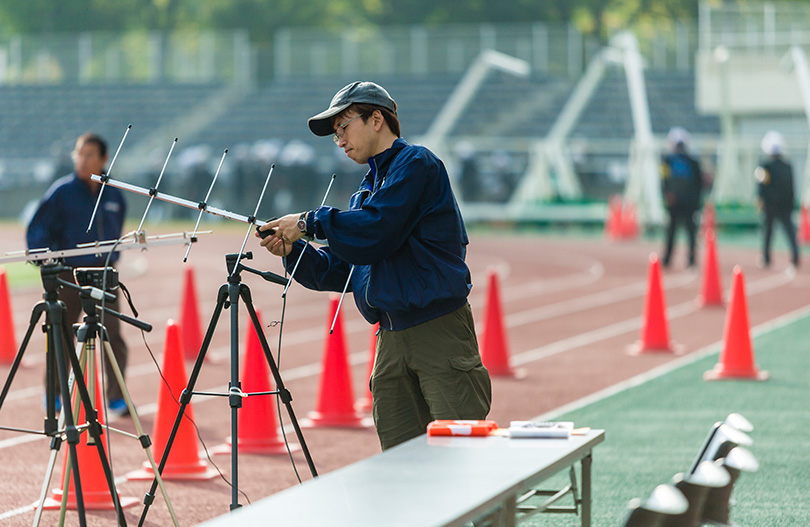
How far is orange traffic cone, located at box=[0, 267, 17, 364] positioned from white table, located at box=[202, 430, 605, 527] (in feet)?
29.1

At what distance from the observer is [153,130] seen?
2130 inches

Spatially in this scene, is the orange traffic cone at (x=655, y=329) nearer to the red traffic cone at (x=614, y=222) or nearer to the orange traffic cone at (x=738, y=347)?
the orange traffic cone at (x=738, y=347)

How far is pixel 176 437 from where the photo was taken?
812cm

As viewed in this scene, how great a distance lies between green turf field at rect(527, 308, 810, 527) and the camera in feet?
22.9

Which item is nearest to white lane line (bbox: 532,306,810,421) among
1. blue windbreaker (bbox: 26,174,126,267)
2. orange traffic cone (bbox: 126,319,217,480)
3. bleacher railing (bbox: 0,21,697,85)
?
orange traffic cone (bbox: 126,319,217,480)

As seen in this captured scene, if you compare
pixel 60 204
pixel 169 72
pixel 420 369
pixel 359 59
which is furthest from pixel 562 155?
pixel 420 369

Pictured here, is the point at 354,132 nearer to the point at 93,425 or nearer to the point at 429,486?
the point at 93,425

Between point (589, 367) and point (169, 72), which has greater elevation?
point (169, 72)

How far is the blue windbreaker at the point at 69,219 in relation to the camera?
31.7ft

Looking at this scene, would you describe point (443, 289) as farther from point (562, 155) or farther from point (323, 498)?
point (562, 155)

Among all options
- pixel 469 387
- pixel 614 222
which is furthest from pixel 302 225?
pixel 614 222

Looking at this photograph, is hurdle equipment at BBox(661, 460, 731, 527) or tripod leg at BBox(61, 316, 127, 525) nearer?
hurdle equipment at BBox(661, 460, 731, 527)

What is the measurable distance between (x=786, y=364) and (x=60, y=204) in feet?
21.2

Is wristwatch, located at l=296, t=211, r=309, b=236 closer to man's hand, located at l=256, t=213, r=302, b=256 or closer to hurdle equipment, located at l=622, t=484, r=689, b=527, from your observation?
man's hand, located at l=256, t=213, r=302, b=256
